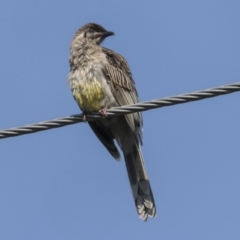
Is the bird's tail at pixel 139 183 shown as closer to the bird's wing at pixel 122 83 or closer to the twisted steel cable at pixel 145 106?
the bird's wing at pixel 122 83

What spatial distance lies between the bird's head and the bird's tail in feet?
5.60

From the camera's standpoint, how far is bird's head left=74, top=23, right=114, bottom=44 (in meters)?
10.9

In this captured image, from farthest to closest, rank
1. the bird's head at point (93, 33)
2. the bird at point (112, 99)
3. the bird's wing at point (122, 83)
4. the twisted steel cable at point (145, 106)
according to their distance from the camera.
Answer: the bird's head at point (93, 33), the bird's wing at point (122, 83), the bird at point (112, 99), the twisted steel cable at point (145, 106)

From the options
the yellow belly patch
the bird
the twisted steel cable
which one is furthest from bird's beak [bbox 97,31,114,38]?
the twisted steel cable

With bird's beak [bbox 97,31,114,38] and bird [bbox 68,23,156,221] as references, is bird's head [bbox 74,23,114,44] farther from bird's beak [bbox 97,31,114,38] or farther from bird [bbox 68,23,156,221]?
bird [bbox 68,23,156,221]

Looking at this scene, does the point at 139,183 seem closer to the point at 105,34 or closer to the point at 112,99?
the point at 112,99

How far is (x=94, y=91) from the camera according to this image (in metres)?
9.59

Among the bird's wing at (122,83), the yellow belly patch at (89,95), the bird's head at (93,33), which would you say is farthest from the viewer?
the bird's head at (93,33)

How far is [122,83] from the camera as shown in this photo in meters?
10.1

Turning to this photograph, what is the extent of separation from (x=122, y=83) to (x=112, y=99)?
479 millimetres

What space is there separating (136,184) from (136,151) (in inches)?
17.6

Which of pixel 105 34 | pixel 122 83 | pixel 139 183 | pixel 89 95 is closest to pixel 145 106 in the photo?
pixel 89 95

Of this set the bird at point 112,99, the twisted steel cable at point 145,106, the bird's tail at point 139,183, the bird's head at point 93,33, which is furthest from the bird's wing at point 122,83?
the twisted steel cable at point 145,106

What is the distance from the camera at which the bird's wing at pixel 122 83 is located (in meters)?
9.87
